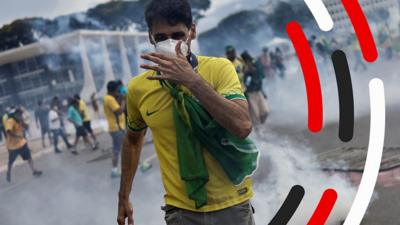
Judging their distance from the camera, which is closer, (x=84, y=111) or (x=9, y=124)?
(x=9, y=124)

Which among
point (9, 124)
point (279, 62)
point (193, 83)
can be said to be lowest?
point (279, 62)

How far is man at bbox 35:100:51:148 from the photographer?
8.38 m

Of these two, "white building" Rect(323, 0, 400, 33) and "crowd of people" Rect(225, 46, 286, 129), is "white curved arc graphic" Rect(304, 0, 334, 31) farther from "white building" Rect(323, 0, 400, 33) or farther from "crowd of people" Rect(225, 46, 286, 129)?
"white building" Rect(323, 0, 400, 33)

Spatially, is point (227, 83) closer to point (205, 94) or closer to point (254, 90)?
point (205, 94)

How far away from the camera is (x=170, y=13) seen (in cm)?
197

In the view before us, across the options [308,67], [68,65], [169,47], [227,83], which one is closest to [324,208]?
[308,67]

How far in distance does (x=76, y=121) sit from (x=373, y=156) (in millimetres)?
6449

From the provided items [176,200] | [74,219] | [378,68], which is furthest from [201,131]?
[378,68]

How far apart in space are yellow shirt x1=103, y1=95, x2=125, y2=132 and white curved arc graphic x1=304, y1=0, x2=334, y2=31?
384cm

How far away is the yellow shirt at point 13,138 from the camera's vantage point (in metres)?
7.11

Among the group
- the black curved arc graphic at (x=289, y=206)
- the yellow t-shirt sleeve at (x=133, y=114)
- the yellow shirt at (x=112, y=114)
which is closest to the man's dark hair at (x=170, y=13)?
the yellow t-shirt sleeve at (x=133, y=114)

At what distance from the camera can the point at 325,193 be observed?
12.7ft

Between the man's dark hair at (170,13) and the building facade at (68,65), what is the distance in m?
5.49

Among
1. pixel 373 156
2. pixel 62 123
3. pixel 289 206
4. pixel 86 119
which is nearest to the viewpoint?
pixel 373 156
